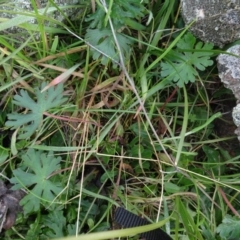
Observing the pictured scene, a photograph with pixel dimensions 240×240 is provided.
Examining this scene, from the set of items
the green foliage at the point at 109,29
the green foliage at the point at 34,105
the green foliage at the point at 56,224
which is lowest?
the green foliage at the point at 56,224

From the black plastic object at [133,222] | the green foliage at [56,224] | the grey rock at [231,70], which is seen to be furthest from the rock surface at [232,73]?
the green foliage at [56,224]

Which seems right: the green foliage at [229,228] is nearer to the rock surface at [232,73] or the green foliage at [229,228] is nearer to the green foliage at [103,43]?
the rock surface at [232,73]

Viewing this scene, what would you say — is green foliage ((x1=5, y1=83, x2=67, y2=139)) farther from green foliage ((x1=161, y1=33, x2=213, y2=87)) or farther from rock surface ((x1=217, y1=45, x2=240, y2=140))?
rock surface ((x1=217, y1=45, x2=240, y2=140))

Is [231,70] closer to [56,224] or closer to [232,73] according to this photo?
[232,73]

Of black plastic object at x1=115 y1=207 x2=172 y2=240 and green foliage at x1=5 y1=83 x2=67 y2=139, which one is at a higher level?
green foliage at x1=5 y1=83 x2=67 y2=139

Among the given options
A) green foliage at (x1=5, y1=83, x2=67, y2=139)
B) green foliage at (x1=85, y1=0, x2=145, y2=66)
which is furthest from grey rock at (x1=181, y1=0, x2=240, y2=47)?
green foliage at (x1=5, y1=83, x2=67, y2=139)

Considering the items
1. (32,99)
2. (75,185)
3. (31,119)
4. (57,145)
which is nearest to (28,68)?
(32,99)
